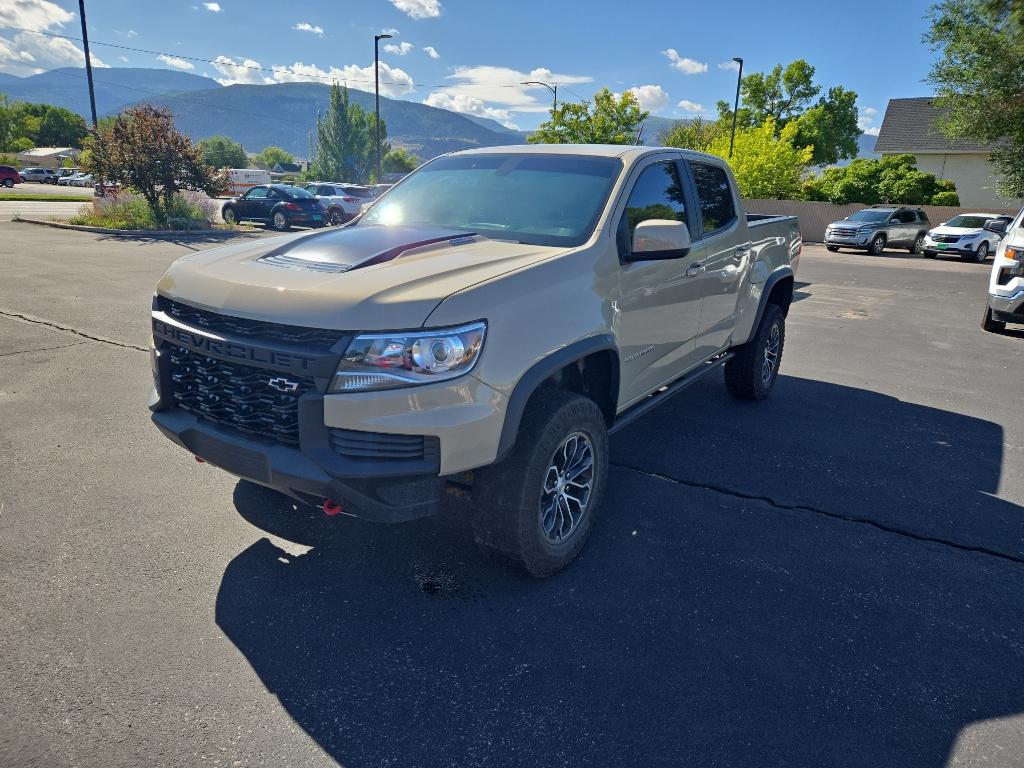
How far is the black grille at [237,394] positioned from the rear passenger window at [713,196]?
310 centimetres

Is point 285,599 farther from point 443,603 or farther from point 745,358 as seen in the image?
point 745,358

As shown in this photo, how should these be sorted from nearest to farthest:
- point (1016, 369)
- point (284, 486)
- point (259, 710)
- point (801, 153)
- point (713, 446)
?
point (259, 710)
point (284, 486)
point (713, 446)
point (1016, 369)
point (801, 153)

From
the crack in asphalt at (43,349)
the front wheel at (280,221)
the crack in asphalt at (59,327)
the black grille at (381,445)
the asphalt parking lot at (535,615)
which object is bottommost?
the asphalt parking lot at (535,615)

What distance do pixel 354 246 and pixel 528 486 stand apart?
138 centimetres

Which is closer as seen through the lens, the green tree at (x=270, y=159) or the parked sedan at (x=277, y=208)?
the parked sedan at (x=277, y=208)

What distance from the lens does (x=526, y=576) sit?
325 cm

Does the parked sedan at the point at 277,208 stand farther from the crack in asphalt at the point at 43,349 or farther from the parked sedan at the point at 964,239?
the parked sedan at the point at 964,239

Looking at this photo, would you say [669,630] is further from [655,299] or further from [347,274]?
[347,274]

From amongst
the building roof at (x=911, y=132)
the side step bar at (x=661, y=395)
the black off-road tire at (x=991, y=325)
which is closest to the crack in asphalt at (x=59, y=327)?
the side step bar at (x=661, y=395)

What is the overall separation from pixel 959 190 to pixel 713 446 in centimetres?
4691

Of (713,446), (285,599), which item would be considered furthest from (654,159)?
(285,599)

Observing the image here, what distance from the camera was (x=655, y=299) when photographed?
394 centimetres

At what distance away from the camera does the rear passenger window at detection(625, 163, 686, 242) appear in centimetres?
386

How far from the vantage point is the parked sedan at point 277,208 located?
23.0 m
